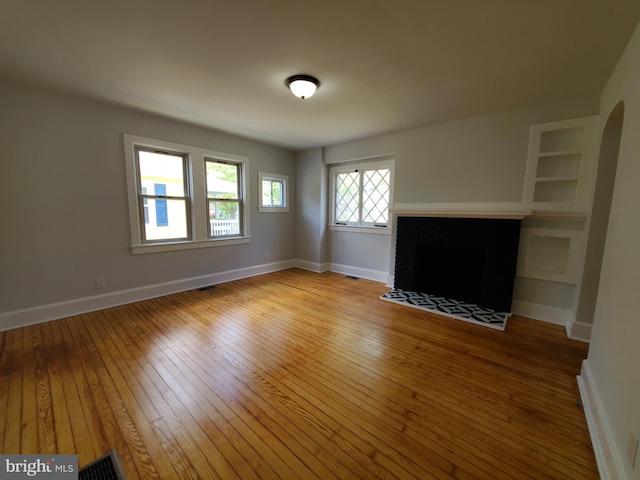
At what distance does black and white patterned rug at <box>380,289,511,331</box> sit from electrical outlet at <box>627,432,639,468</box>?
1.81 m

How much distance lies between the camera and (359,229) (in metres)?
Result: 4.86

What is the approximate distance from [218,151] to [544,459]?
4.88 meters

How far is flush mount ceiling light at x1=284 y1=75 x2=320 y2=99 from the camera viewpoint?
2.39m

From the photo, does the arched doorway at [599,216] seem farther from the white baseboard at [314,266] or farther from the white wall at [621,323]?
the white baseboard at [314,266]

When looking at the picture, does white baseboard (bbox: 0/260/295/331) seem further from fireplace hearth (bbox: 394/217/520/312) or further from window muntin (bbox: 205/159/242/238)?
fireplace hearth (bbox: 394/217/520/312)

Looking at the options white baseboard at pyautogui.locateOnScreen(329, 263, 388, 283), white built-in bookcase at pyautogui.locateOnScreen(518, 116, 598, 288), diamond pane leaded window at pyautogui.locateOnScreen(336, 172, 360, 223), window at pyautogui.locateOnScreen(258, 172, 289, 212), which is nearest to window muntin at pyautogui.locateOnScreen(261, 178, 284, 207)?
window at pyautogui.locateOnScreen(258, 172, 289, 212)

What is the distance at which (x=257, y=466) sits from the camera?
129 cm

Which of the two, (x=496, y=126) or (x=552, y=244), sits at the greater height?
(x=496, y=126)

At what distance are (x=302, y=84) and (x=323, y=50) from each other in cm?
44

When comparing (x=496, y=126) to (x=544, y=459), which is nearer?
(x=544, y=459)

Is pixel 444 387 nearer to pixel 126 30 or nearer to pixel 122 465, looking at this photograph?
pixel 122 465

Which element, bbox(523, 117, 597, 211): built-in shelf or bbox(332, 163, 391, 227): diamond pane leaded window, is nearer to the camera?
bbox(523, 117, 597, 211): built-in shelf

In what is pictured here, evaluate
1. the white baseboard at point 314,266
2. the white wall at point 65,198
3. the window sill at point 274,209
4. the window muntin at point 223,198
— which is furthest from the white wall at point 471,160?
the white wall at point 65,198

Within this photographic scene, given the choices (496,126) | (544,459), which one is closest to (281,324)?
(544,459)
